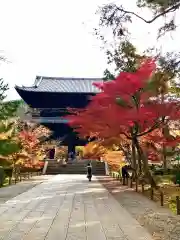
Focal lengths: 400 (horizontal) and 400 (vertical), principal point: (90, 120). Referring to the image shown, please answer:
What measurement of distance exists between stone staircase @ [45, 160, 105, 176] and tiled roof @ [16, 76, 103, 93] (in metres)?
10.2

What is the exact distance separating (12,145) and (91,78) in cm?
4011

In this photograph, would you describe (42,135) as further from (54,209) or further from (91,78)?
(54,209)

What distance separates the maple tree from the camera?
62.3ft

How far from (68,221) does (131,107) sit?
10989 millimetres

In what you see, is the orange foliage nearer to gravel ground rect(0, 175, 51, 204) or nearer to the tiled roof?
the tiled roof

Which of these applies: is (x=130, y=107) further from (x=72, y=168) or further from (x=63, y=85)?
(x=63, y=85)

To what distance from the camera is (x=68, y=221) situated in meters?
10.0

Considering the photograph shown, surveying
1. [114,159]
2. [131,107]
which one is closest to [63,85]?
[114,159]

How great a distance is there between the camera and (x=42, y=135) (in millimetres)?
40562

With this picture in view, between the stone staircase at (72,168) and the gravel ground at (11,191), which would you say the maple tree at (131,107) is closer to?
the gravel ground at (11,191)

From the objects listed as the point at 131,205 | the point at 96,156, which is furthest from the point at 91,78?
the point at 131,205

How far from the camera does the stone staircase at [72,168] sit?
39844 mm

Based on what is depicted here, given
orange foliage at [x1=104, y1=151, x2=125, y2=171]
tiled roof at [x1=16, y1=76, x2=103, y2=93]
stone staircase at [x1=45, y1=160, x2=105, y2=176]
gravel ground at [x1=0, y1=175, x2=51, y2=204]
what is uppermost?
tiled roof at [x1=16, y1=76, x2=103, y2=93]

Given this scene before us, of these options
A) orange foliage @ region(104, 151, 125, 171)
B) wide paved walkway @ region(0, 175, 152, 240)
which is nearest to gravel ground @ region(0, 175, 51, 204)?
wide paved walkway @ region(0, 175, 152, 240)
